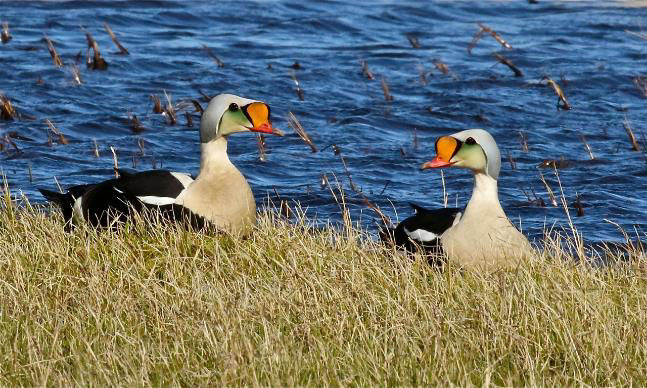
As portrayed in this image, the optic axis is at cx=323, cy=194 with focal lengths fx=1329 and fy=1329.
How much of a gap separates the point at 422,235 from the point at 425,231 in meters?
0.03

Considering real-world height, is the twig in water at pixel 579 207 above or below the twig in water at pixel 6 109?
above

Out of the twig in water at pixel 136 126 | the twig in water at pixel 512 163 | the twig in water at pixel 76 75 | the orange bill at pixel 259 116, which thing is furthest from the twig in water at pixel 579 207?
the twig in water at pixel 76 75

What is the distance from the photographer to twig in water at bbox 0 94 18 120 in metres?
14.0

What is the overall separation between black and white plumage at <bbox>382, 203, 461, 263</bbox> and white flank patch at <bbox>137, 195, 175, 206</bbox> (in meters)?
1.28

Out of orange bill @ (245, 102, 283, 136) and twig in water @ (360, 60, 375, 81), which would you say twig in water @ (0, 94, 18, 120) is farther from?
orange bill @ (245, 102, 283, 136)

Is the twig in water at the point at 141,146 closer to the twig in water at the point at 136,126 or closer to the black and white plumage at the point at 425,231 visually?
the twig in water at the point at 136,126

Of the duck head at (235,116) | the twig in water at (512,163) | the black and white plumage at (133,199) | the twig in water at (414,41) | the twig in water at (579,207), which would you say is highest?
the duck head at (235,116)

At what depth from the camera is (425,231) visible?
24.7 ft

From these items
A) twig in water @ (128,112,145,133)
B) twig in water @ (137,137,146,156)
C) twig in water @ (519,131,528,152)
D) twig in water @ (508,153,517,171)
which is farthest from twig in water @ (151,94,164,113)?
twig in water @ (508,153,517,171)

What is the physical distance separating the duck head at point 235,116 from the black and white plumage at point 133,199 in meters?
0.38

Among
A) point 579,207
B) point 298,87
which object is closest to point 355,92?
point 298,87

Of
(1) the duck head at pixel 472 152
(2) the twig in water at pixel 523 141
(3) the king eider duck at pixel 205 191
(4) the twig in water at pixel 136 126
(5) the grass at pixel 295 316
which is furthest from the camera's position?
Result: (4) the twig in water at pixel 136 126

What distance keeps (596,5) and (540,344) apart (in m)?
17.1

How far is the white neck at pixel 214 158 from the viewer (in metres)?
7.84
